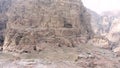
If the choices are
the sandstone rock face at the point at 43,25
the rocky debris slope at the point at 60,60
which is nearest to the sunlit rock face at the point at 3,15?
the sandstone rock face at the point at 43,25

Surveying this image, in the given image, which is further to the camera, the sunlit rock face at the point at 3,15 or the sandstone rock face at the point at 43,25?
the sunlit rock face at the point at 3,15

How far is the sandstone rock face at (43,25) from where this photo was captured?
9969cm

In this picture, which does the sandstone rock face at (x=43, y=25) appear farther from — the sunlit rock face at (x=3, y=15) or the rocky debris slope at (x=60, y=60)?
the rocky debris slope at (x=60, y=60)

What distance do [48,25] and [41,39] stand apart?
29.1ft

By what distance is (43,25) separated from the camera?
108 m

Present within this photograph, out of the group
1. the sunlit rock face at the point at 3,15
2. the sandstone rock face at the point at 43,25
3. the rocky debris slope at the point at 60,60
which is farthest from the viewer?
the sunlit rock face at the point at 3,15

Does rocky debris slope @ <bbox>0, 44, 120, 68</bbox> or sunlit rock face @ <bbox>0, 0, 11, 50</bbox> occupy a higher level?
sunlit rock face @ <bbox>0, 0, 11, 50</bbox>

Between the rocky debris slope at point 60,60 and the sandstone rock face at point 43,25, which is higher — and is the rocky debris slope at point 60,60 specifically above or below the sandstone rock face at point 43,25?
below

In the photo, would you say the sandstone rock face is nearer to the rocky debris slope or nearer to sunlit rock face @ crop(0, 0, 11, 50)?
sunlit rock face @ crop(0, 0, 11, 50)

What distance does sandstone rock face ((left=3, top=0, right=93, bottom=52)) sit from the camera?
99.7 metres

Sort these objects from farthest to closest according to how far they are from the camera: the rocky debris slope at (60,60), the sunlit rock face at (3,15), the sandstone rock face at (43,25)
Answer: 1. the sunlit rock face at (3,15)
2. the sandstone rock face at (43,25)
3. the rocky debris slope at (60,60)

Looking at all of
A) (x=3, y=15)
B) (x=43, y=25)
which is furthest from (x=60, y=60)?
(x=3, y=15)

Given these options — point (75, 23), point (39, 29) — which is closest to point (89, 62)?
point (39, 29)

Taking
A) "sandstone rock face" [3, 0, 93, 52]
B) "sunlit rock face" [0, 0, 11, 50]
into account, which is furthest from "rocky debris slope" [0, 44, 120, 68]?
"sunlit rock face" [0, 0, 11, 50]
